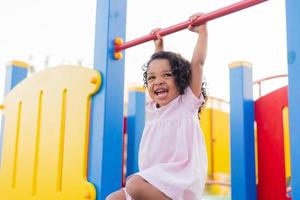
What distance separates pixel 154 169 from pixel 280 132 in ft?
2.26

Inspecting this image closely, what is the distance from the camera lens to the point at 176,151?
4.25 feet

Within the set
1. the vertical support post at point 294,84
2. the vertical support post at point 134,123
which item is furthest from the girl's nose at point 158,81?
the vertical support post at point 134,123

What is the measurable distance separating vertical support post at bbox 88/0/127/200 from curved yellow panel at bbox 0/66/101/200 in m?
0.04

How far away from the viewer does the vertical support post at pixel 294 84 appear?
3.21ft

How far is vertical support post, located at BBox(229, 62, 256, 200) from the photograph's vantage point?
1.64 meters

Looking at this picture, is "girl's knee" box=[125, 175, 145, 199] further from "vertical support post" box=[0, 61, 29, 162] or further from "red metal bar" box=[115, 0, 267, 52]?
"vertical support post" box=[0, 61, 29, 162]

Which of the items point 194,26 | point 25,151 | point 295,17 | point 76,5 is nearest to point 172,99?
point 194,26

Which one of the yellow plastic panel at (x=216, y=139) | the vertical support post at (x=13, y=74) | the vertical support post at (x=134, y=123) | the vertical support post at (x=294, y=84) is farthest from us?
the yellow plastic panel at (x=216, y=139)

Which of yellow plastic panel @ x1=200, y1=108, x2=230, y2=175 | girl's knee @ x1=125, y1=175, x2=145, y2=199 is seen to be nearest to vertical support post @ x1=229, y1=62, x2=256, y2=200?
girl's knee @ x1=125, y1=175, x2=145, y2=199

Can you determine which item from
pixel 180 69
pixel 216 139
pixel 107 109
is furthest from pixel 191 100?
pixel 216 139

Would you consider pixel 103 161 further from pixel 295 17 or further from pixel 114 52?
pixel 295 17

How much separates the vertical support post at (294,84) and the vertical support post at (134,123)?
1.16 meters

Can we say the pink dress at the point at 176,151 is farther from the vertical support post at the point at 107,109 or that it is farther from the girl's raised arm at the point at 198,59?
the vertical support post at the point at 107,109

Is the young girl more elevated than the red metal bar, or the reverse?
the red metal bar
